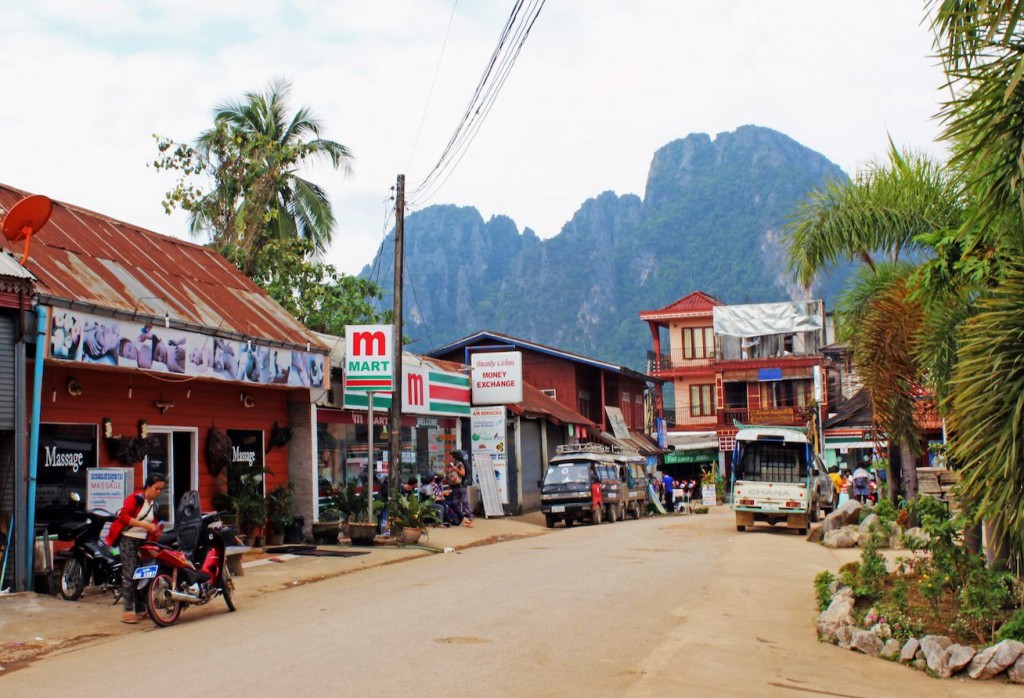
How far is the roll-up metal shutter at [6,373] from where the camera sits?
12.9 m

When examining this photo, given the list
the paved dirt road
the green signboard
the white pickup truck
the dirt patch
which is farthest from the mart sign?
the green signboard

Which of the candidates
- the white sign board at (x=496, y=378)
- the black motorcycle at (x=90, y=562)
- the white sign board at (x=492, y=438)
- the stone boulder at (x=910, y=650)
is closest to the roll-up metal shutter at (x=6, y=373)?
the black motorcycle at (x=90, y=562)

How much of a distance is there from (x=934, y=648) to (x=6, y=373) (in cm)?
1117

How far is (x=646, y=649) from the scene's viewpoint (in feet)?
31.3

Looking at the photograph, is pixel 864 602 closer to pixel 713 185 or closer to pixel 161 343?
pixel 161 343

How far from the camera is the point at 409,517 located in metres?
22.3

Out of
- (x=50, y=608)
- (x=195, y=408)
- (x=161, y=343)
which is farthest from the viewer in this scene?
(x=195, y=408)

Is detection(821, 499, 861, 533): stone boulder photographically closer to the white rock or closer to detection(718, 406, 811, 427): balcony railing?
the white rock

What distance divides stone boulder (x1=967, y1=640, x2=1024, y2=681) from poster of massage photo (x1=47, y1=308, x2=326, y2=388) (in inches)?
458

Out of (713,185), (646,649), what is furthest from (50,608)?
(713,185)

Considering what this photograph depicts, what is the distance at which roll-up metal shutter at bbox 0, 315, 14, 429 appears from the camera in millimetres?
12930

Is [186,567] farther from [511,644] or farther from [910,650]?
[910,650]

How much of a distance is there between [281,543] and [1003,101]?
1625 cm

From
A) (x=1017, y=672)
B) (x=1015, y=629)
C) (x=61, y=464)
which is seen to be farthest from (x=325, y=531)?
(x=1017, y=672)
